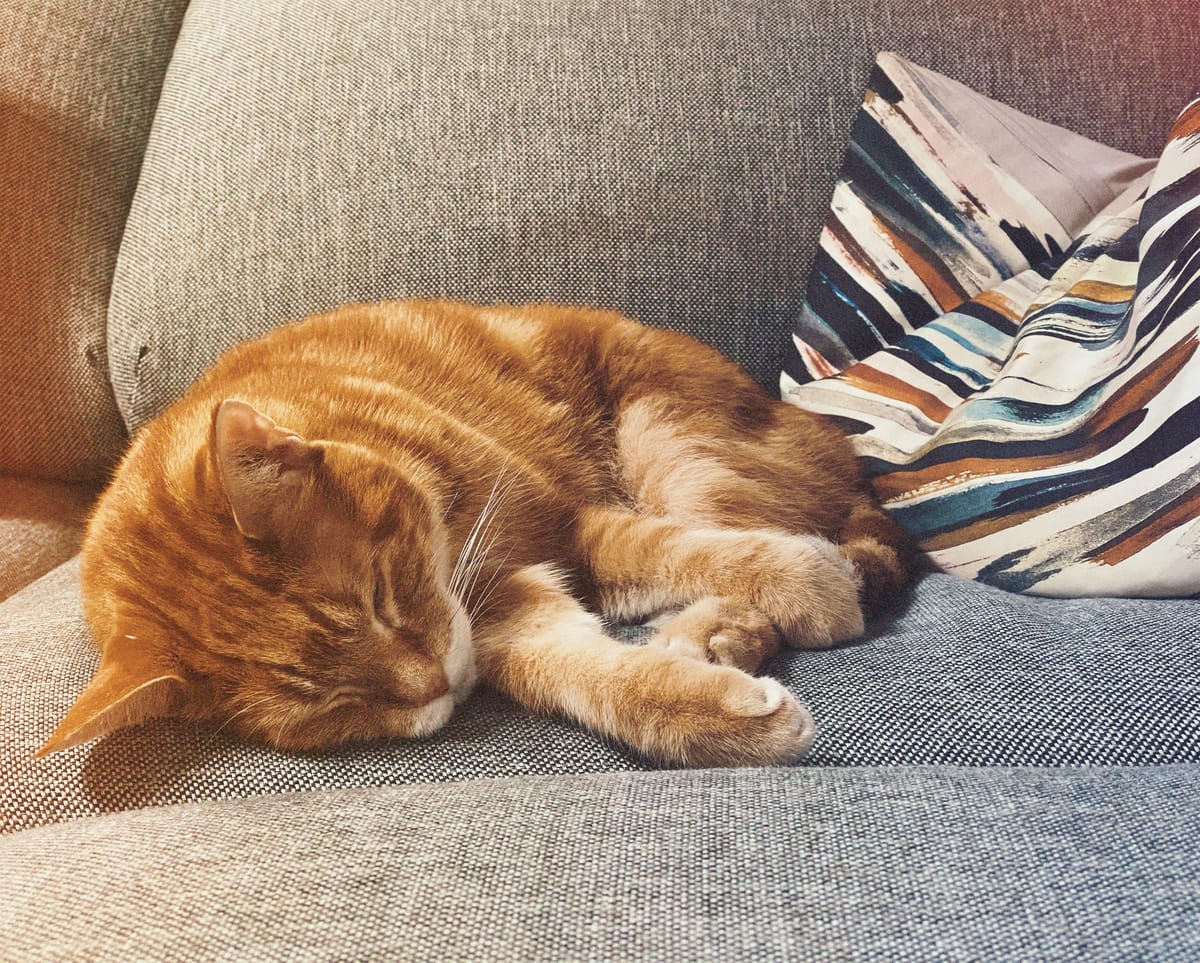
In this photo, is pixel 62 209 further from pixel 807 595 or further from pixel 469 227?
pixel 807 595

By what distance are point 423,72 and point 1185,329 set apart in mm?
1347

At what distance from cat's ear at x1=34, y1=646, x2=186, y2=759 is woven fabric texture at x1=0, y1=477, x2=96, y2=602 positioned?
77 centimetres

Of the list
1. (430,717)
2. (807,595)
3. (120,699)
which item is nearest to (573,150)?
Answer: (807,595)

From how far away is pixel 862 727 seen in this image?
0.96 metres

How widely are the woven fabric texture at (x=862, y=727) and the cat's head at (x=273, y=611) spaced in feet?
0.14

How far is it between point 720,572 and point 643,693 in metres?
0.25

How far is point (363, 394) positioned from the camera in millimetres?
1244

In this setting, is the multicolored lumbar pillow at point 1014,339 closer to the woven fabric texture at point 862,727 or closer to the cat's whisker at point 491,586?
the woven fabric texture at point 862,727

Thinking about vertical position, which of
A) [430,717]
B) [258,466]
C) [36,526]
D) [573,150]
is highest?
[573,150]

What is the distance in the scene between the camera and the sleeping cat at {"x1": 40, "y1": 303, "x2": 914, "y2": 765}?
98 centimetres

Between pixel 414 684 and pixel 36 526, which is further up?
pixel 414 684

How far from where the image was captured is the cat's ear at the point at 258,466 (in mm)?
892

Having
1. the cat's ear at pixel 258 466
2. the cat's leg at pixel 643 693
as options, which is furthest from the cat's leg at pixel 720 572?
the cat's ear at pixel 258 466

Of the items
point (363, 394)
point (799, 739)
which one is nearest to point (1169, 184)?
point (799, 739)
